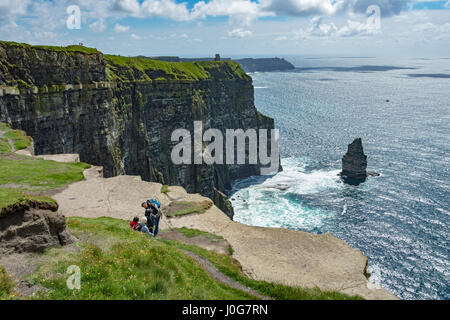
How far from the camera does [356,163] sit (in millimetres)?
100375

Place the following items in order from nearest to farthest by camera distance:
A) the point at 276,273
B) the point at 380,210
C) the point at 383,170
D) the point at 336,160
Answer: the point at 276,273
the point at 380,210
the point at 383,170
the point at 336,160

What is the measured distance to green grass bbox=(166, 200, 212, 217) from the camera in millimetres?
22625

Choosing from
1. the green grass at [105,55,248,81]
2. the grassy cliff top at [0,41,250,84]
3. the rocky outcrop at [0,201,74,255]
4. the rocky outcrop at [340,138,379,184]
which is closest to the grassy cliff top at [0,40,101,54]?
the grassy cliff top at [0,41,250,84]

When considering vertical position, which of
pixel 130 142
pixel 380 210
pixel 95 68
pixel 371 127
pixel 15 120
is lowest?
pixel 380 210

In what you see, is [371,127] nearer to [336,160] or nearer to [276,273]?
[336,160]

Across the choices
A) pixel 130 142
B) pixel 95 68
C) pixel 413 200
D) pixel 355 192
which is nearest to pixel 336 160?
pixel 355 192

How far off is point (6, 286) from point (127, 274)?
3.51m

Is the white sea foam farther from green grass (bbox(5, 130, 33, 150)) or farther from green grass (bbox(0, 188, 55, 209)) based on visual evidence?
green grass (bbox(0, 188, 55, 209))

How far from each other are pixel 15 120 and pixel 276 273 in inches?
1358

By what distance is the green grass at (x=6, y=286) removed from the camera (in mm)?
9236

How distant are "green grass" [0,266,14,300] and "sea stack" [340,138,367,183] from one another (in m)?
99.2

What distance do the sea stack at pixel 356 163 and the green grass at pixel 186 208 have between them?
84512mm

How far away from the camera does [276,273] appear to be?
611 inches

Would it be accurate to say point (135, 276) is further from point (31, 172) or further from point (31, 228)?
point (31, 172)
